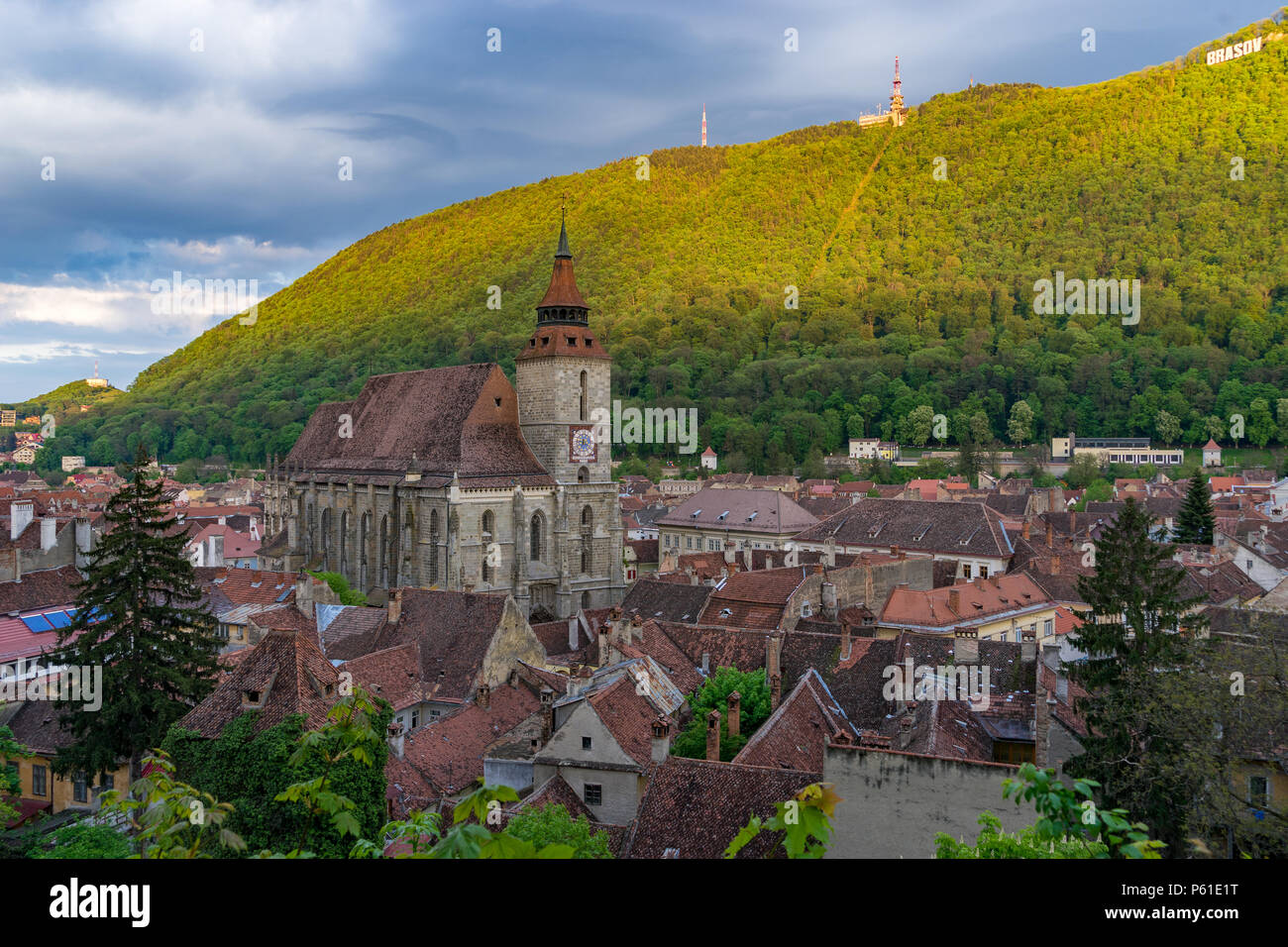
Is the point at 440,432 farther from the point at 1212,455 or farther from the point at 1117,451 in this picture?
the point at 1212,455

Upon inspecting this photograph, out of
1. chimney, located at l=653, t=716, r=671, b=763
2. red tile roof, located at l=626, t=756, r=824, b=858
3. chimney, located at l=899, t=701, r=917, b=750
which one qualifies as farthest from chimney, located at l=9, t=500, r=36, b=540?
chimney, located at l=899, t=701, r=917, b=750

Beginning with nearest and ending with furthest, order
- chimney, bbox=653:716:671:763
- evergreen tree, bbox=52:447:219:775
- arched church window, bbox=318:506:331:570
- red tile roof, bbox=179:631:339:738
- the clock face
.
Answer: red tile roof, bbox=179:631:339:738 < chimney, bbox=653:716:671:763 < evergreen tree, bbox=52:447:219:775 < the clock face < arched church window, bbox=318:506:331:570

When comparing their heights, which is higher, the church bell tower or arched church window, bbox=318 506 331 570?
the church bell tower

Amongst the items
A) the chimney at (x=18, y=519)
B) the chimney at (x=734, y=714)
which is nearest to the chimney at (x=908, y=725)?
the chimney at (x=734, y=714)

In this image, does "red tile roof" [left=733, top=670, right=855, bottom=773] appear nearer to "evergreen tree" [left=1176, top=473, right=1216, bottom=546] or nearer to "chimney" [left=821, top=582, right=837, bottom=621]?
"chimney" [left=821, top=582, right=837, bottom=621]

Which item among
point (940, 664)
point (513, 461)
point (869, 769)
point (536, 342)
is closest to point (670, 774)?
point (869, 769)
